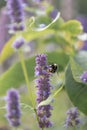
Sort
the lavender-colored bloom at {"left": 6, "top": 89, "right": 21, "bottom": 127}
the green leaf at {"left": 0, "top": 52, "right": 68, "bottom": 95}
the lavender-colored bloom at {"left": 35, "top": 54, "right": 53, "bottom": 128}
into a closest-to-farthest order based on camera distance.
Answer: the lavender-colored bloom at {"left": 35, "top": 54, "right": 53, "bottom": 128} → the lavender-colored bloom at {"left": 6, "top": 89, "right": 21, "bottom": 127} → the green leaf at {"left": 0, "top": 52, "right": 68, "bottom": 95}

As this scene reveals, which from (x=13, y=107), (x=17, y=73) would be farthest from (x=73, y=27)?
(x=13, y=107)

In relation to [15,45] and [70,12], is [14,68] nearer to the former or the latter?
[15,45]

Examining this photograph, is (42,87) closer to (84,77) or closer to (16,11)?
(84,77)

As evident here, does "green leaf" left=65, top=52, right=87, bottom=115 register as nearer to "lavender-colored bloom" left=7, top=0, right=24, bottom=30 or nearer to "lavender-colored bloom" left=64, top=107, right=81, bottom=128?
"lavender-colored bloom" left=64, top=107, right=81, bottom=128

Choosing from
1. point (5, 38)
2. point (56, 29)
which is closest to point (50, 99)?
point (56, 29)

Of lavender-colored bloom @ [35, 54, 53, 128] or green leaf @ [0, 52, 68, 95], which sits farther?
green leaf @ [0, 52, 68, 95]

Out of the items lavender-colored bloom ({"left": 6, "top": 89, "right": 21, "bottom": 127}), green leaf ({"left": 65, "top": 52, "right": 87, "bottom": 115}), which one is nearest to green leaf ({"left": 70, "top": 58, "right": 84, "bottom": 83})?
green leaf ({"left": 65, "top": 52, "right": 87, "bottom": 115})

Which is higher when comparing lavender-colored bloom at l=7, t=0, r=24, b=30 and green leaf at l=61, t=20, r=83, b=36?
lavender-colored bloom at l=7, t=0, r=24, b=30
